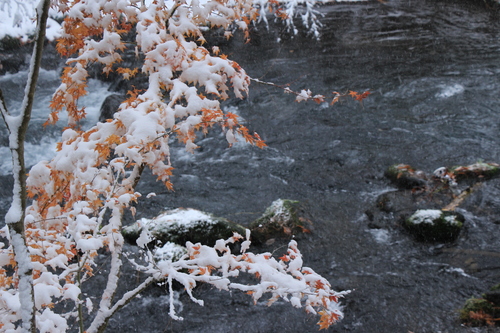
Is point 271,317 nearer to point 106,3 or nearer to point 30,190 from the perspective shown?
point 30,190

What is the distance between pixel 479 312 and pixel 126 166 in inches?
176

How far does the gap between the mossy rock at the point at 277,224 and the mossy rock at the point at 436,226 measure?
5.80 feet

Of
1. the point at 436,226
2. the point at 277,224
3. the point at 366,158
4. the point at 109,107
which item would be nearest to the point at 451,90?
the point at 366,158

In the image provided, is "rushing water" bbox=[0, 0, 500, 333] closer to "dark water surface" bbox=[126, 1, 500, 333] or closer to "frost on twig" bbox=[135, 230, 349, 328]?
"dark water surface" bbox=[126, 1, 500, 333]

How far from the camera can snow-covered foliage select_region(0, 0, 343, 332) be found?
2496 millimetres

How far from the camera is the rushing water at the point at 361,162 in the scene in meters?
5.11

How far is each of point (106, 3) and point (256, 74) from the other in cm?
1032

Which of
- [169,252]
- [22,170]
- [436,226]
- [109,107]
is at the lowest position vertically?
[436,226]

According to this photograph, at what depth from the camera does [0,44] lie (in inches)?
555

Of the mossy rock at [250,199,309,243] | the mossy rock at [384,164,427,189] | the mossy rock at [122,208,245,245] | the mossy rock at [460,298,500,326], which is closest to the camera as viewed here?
the mossy rock at [460,298,500,326]

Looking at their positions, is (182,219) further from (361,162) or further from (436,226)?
(361,162)

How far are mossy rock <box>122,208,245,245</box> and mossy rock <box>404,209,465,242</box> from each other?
2.82 m

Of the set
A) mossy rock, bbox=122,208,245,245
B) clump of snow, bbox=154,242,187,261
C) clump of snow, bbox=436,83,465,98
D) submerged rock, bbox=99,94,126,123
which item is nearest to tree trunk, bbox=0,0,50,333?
clump of snow, bbox=154,242,187,261

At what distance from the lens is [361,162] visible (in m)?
8.46
